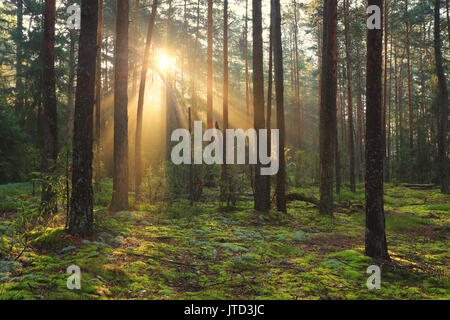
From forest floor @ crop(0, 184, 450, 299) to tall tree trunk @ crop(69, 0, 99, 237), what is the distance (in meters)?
0.34

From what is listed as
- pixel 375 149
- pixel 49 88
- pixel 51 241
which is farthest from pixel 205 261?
pixel 49 88

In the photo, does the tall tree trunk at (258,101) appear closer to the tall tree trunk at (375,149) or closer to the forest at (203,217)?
the forest at (203,217)

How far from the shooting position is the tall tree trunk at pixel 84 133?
5984mm

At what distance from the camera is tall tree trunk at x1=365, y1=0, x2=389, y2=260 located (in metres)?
5.92

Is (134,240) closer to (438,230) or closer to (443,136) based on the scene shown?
(438,230)

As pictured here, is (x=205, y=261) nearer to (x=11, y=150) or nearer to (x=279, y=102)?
(x=279, y=102)

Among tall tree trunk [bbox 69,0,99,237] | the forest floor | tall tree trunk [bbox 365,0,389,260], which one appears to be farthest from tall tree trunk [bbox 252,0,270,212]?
tall tree trunk [bbox 69,0,99,237]

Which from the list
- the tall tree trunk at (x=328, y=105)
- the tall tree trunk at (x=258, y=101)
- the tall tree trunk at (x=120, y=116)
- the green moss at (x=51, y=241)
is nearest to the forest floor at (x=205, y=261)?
the green moss at (x=51, y=241)

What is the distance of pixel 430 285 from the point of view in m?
4.91

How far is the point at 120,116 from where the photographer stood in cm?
999

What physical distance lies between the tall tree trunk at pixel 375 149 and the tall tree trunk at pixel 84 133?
217 inches
